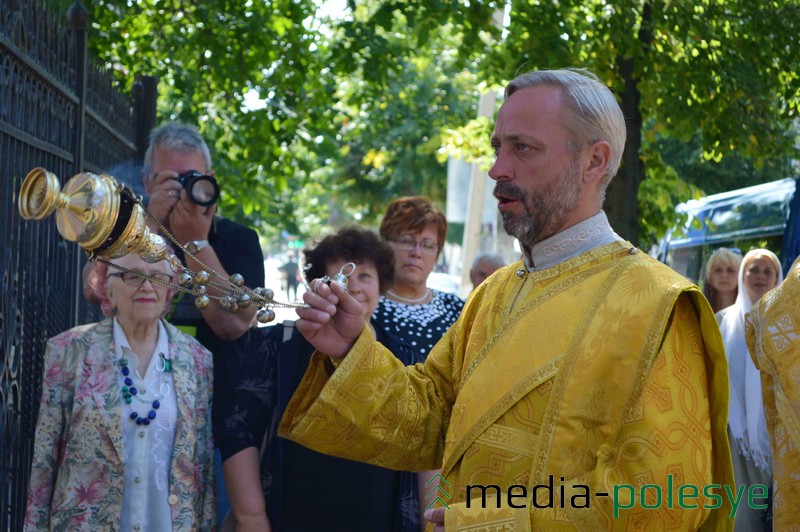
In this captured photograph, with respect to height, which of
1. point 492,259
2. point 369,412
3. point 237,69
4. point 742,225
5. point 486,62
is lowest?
point 369,412

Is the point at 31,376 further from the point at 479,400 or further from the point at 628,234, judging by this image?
the point at 628,234

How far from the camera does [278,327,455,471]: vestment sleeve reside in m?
2.68

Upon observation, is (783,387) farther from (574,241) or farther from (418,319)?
(418,319)

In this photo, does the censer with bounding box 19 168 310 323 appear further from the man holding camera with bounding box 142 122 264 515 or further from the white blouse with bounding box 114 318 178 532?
the white blouse with bounding box 114 318 178 532

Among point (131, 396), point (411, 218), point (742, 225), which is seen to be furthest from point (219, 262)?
point (742, 225)

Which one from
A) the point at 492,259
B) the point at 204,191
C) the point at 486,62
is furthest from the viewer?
the point at 486,62

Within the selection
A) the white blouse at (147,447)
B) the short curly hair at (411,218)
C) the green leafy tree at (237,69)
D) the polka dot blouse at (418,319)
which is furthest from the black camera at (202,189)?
the green leafy tree at (237,69)

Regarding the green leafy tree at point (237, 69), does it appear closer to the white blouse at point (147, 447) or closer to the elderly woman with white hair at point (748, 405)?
the elderly woman with white hair at point (748, 405)

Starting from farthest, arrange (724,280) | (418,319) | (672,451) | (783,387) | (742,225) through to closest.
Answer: (742,225)
(724,280)
(418,319)
(783,387)
(672,451)

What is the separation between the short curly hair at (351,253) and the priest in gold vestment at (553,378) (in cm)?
136

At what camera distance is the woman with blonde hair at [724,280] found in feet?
25.0

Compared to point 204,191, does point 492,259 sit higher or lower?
higher

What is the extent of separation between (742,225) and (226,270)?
20.6 ft

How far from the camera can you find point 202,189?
3533 millimetres
